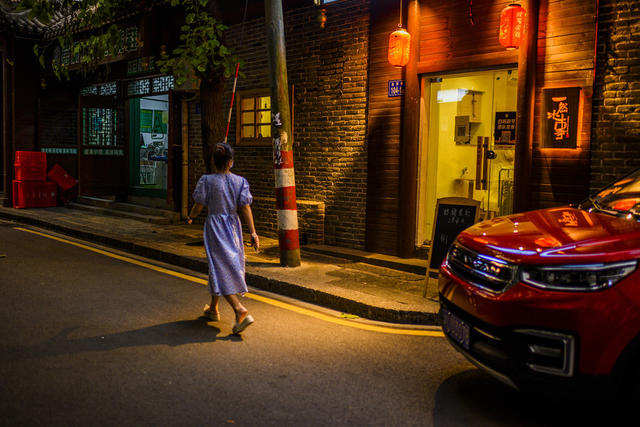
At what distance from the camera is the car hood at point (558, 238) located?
3.44 metres

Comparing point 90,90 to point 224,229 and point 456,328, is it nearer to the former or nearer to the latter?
point 224,229

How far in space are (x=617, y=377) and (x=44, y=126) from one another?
58.3ft

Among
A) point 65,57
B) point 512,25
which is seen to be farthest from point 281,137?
point 65,57

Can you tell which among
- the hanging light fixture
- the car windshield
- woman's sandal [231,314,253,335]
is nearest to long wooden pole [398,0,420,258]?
the hanging light fixture

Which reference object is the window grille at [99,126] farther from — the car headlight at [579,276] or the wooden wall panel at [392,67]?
the car headlight at [579,276]

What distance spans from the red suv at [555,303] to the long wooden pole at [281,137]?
4.58 meters

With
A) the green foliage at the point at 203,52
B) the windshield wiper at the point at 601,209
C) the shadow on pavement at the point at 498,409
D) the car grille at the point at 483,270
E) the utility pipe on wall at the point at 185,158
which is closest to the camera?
the car grille at the point at 483,270

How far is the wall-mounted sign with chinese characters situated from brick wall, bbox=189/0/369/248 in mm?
3201

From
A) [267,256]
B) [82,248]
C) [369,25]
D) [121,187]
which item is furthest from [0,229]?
[369,25]

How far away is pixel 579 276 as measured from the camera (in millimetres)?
3412

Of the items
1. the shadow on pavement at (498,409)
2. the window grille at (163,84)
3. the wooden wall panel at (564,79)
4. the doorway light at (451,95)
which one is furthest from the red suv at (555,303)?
the window grille at (163,84)

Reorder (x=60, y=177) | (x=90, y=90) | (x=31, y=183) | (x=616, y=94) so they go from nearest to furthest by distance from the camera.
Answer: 1. (x=616, y=94)
2. (x=31, y=183)
3. (x=60, y=177)
4. (x=90, y=90)

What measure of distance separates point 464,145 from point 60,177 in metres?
12.4

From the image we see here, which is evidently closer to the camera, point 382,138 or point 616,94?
point 616,94
